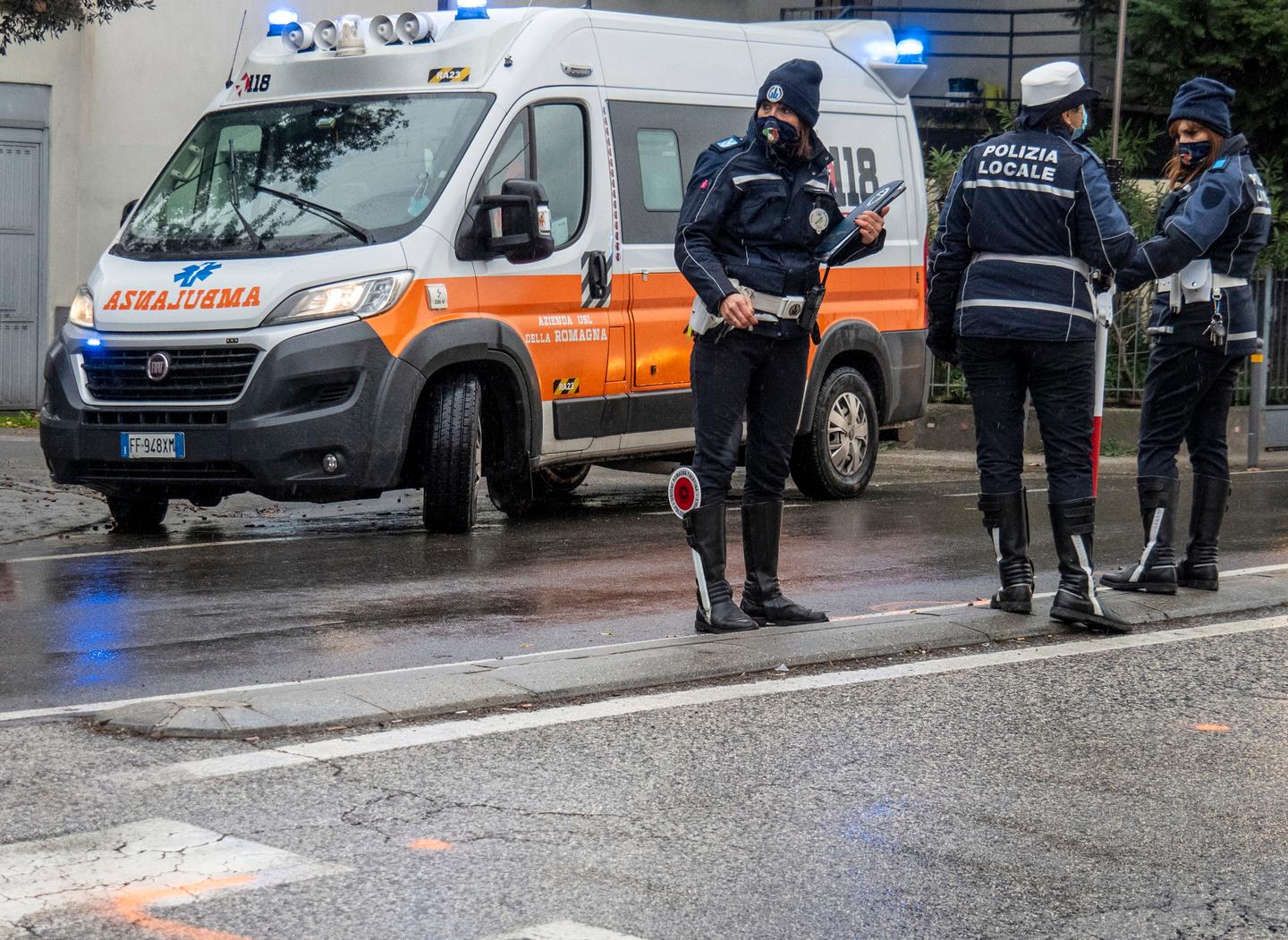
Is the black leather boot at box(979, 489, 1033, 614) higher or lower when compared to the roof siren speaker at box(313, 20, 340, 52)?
lower

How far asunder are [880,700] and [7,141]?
13094 millimetres

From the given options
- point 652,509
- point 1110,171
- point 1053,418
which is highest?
point 1110,171

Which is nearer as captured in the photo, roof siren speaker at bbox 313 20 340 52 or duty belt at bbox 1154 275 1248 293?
duty belt at bbox 1154 275 1248 293

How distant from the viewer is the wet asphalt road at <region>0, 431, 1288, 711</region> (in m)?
6.25

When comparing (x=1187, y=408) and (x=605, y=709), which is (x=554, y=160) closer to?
(x=1187, y=408)

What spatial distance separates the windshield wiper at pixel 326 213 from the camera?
9242mm

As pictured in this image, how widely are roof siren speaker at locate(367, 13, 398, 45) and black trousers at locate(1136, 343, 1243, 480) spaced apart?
4313 millimetres

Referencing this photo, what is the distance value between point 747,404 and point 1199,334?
1913 millimetres

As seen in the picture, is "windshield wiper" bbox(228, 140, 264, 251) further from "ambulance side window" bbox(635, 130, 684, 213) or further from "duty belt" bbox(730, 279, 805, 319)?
"duty belt" bbox(730, 279, 805, 319)

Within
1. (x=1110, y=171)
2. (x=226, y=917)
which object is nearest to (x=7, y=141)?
(x=1110, y=171)

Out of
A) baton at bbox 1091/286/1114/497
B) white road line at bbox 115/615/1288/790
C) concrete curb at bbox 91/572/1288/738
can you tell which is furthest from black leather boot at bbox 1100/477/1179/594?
baton at bbox 1091/286/1114/497

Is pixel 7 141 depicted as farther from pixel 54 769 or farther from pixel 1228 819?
pixel 1228 819

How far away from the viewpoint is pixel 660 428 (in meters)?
10.6

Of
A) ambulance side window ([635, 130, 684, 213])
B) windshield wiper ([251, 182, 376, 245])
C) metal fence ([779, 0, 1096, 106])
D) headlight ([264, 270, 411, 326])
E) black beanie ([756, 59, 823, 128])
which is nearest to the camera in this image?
black beanie ([756, 59, 823, 128])
